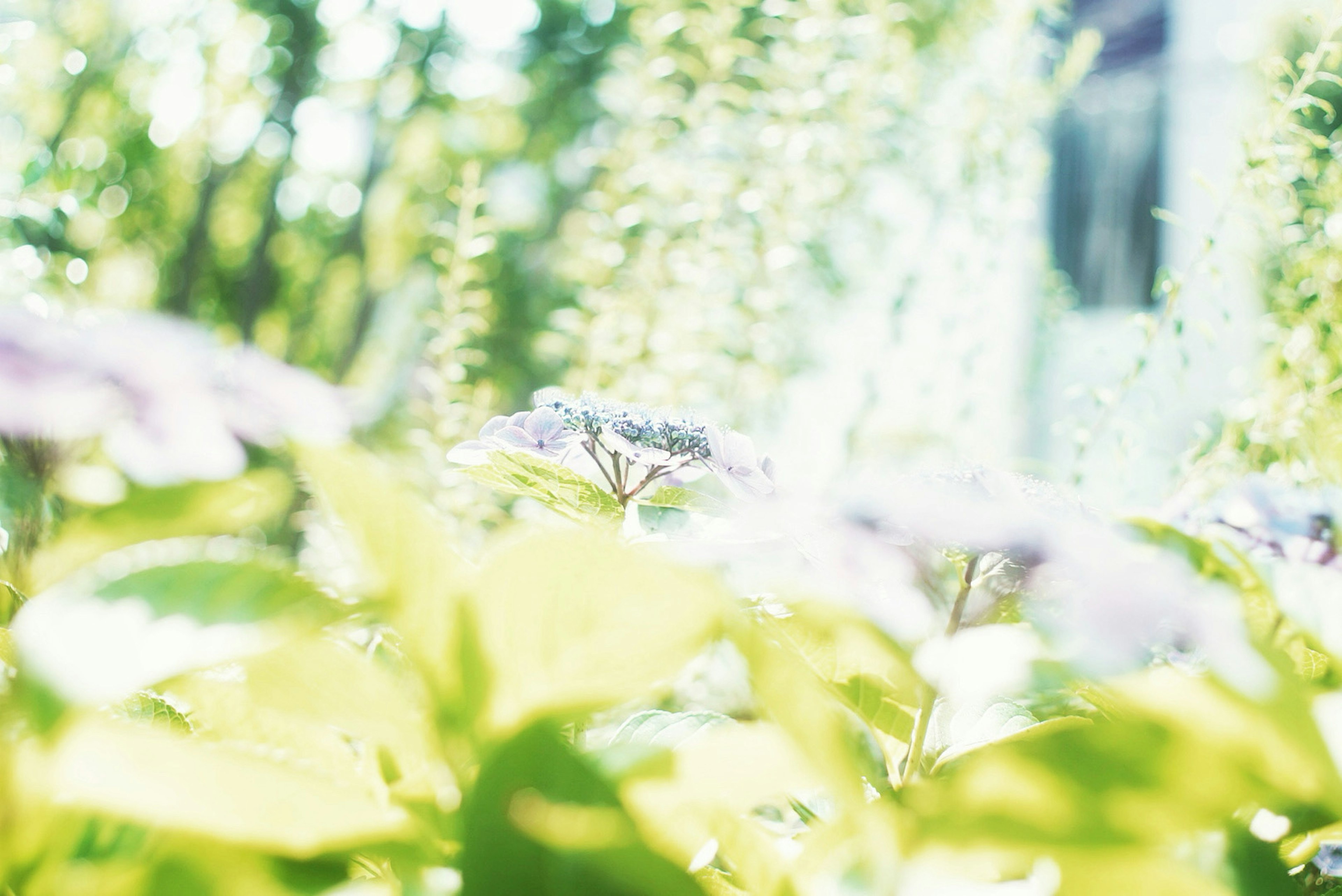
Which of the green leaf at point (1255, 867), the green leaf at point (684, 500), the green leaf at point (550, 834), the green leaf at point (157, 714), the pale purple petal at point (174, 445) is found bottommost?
the green leaf at point (157, 714)

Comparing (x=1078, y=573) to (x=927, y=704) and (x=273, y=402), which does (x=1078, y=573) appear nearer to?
(x=927, y=704)

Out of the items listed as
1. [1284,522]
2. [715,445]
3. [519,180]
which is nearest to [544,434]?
[715,445]

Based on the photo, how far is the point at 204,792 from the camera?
0.21 meters

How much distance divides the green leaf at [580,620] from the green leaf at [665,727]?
6.8 inches

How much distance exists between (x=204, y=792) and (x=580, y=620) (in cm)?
10

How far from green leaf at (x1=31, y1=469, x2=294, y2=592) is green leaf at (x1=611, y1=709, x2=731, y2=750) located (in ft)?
0.68

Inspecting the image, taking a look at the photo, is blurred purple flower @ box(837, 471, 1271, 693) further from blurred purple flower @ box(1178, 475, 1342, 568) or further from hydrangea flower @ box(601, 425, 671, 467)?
blurred purple flower @ box(1178, 475, 1342, 568)

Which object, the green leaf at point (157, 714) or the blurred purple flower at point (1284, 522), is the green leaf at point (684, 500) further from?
the blurred purple flower at point (1284, 522)

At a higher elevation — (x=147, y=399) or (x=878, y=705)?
(x=147, y=399)

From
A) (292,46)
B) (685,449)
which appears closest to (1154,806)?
(685,449)

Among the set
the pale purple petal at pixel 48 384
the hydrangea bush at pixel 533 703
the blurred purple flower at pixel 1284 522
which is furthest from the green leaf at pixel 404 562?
the blurred purple flower at pixel 1284 522

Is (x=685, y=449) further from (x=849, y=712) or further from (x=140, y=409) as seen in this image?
(x=140, y=409)

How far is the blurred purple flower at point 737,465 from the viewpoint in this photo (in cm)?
46

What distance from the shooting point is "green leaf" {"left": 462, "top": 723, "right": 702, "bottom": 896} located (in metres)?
0.22
